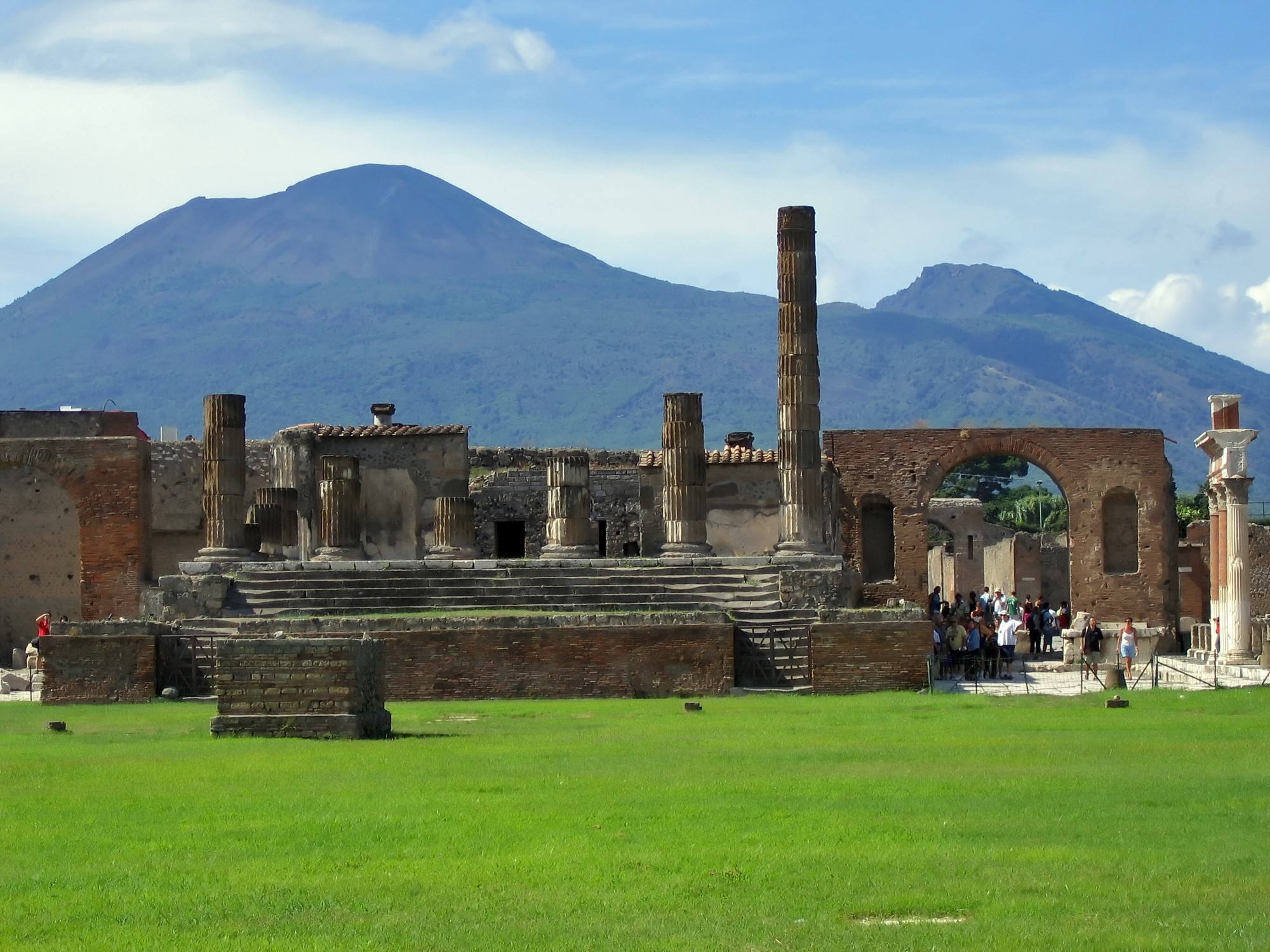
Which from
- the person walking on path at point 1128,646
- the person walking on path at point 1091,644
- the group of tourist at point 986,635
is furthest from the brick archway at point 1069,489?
the person walking on path at point 1128,646

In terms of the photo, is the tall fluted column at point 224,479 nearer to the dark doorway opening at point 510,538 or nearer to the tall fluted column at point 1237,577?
the dark doorway opening at point 510,538

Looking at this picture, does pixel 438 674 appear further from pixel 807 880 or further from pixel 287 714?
pixel 807 880

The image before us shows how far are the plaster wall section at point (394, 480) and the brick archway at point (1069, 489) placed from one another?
26.8 ft

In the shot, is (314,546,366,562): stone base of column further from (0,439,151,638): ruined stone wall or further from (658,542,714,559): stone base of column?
(0,439,151,638): ruined stone wall

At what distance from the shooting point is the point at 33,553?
39625 millimetres

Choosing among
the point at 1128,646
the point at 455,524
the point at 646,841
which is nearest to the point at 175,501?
the point at 455,524

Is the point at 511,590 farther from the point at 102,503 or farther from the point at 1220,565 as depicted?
the point at 1220,565

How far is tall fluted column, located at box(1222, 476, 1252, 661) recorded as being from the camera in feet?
107

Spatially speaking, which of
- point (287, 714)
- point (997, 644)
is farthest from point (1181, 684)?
point (287, 714)

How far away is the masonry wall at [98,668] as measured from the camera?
2325 centimetres

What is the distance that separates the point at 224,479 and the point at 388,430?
9.21 metres

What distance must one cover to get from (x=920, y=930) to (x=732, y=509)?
3313cm

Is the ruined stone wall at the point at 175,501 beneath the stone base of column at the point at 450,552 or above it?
above

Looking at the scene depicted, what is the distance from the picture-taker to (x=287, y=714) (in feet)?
54.1
